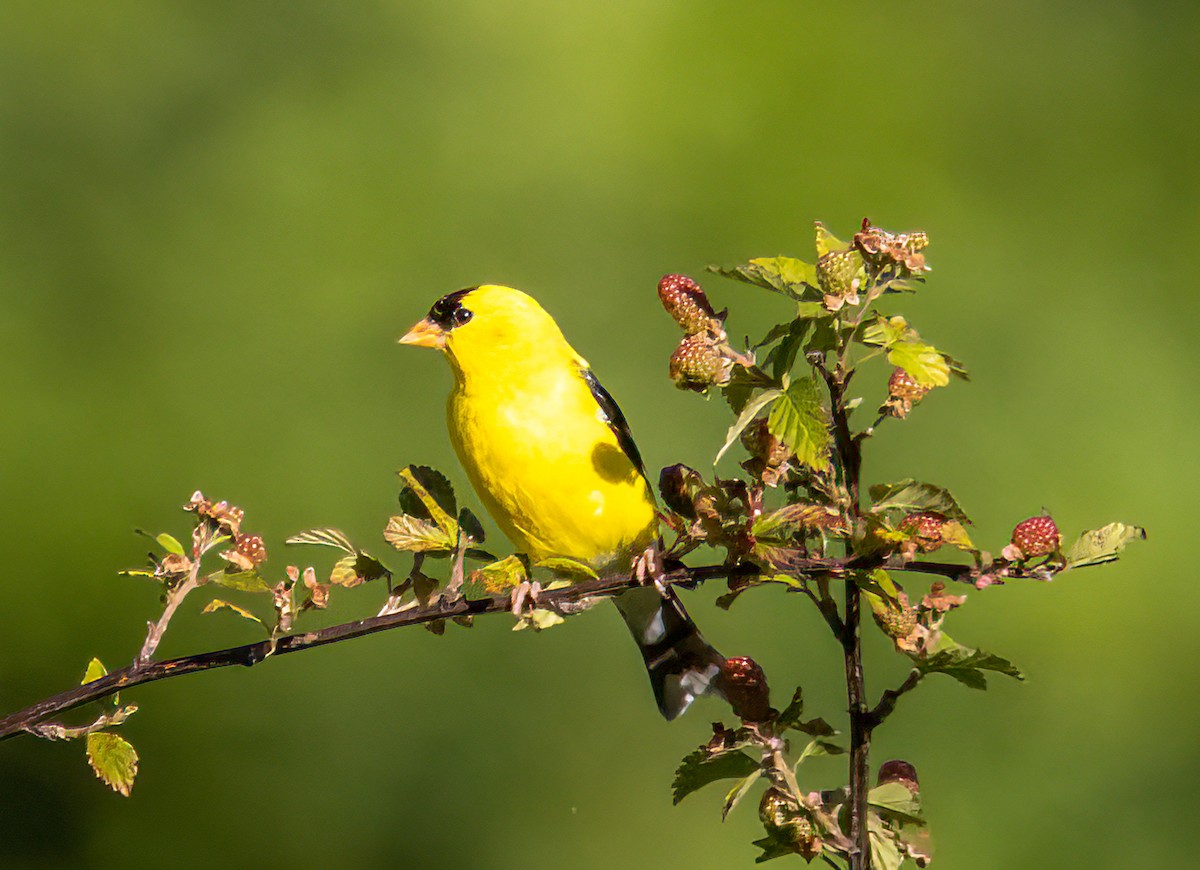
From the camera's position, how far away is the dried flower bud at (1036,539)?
3.22ft

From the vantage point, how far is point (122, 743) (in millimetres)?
1161

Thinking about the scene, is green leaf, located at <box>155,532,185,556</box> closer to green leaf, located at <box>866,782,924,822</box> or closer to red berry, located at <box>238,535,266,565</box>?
red berry, located at <box>238,535,266,565</box>

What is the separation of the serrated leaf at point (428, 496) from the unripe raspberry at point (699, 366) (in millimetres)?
302

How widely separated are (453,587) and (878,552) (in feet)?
1.25

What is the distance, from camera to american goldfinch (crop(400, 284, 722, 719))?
2.02 meters

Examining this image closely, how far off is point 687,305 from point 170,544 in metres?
0.51

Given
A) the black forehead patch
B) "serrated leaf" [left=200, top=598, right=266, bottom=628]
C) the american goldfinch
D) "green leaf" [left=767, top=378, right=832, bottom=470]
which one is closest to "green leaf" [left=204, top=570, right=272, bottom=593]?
"serrated leaf" [left=200, top=598, right=266, bottom=628]

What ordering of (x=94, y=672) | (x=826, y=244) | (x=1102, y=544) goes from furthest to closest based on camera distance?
1. (x=94, y=672)
2. (x=826, y=244)
3. (x=1102, y=544)

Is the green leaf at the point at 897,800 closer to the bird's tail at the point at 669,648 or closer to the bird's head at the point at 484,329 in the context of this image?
the bird's tail at the point at 669,648

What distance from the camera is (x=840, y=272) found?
3.29ft

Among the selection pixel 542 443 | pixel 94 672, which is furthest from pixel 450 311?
pixel 94 672

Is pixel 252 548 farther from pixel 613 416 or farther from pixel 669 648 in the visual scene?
pixel 669 648

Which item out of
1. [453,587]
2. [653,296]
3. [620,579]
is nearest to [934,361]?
[620,579]

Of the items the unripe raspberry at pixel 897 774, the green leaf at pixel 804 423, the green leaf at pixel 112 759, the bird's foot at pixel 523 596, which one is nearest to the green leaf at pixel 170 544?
the green leaf at pixel 112 759
